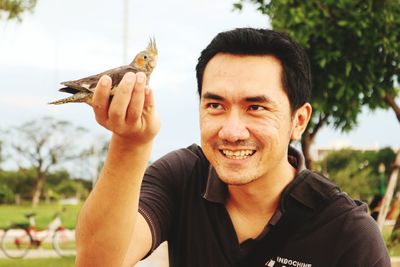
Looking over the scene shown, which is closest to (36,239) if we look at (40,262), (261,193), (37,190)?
(40,262)

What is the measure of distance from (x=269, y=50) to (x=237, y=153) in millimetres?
549

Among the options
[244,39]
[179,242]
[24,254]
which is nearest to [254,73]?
[244,39]

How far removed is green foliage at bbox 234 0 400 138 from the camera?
9.23 metres

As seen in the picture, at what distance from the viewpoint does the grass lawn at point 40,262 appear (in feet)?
45.0

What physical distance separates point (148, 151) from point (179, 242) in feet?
3.52

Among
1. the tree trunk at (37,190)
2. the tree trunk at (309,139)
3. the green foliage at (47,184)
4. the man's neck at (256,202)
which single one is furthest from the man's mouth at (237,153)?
the green foliage at (47,184)

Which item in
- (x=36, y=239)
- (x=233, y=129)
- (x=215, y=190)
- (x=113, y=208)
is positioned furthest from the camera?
(x=36, y=239)

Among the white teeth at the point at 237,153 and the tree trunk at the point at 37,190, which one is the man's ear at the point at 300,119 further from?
the tree trunk at the point at 37,190

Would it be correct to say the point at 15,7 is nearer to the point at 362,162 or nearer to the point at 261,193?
the point at 261,193

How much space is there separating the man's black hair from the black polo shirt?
42 cm

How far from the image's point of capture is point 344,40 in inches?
373

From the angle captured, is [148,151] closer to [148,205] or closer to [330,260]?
[148,205]

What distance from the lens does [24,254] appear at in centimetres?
1537

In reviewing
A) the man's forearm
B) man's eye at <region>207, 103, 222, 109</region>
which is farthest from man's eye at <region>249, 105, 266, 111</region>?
the man's forearm
